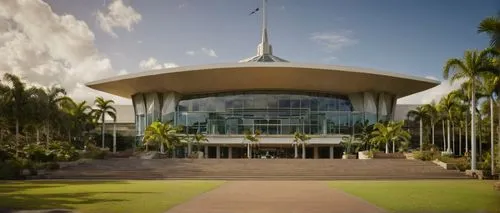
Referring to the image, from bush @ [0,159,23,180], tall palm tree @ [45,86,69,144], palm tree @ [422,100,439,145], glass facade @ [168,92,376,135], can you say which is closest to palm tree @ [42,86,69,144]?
tall palm tree @ [45,86,69,144]

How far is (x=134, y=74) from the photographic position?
62.3 meters

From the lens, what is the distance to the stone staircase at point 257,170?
115 ft

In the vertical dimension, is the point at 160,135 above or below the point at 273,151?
above

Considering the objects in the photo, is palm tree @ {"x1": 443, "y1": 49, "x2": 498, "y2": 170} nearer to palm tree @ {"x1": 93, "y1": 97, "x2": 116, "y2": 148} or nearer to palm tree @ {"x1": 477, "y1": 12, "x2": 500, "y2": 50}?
palm tree @ {"x1": 477, "y1": 12, "x2": 500, "y2": 50}

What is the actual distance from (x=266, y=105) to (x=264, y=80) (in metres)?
5.46

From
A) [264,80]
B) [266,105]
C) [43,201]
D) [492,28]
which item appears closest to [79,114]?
[264,80]

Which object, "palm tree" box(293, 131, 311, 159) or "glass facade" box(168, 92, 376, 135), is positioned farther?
"glass facade" box(168, 92, 376, 135)

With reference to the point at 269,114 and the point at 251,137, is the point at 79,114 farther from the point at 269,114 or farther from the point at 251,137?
the point at 269,114

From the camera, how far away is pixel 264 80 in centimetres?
6381

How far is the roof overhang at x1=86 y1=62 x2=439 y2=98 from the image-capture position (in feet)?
195

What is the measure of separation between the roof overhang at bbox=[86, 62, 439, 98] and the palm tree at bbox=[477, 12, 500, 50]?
134 feet

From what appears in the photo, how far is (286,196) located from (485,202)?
21.5ft

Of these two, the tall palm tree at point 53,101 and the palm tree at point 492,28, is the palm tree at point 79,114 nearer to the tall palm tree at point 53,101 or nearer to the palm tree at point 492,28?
the tall palm tree at point 53,101

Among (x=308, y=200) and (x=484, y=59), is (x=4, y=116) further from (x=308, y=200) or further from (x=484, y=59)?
(x=484, y=59)
